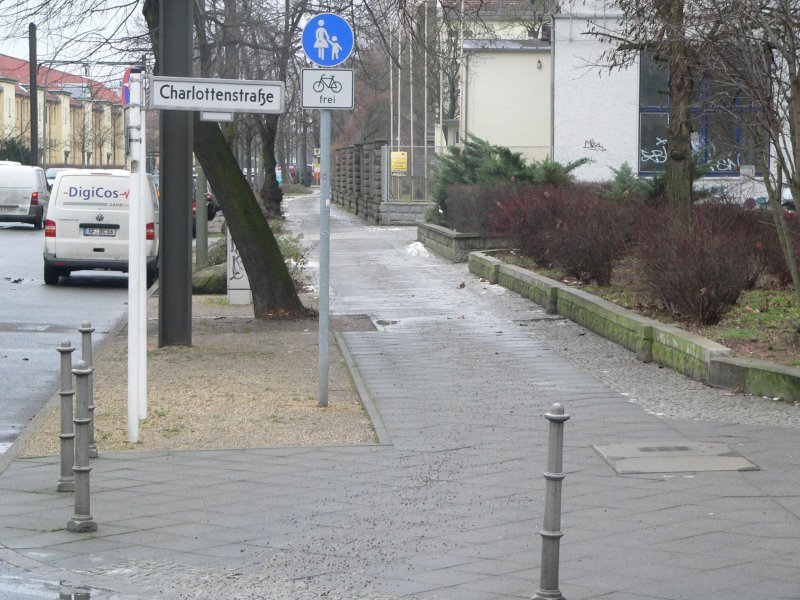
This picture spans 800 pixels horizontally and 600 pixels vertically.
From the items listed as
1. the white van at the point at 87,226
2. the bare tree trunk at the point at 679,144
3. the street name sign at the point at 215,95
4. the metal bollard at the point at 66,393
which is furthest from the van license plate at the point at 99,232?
the metal bollard at the point at 66,393

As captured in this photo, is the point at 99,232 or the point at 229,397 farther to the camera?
the point at 99,232

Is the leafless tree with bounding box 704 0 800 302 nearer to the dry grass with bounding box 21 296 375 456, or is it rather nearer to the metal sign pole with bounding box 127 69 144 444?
the dry grass with bounding box 21 296 375 456

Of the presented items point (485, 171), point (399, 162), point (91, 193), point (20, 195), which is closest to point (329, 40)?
point (91, 193)

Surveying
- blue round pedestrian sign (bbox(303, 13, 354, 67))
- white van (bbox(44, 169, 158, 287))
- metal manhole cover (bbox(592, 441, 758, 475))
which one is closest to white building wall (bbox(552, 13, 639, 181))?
white van (bbox(44, 169, 158, 287))

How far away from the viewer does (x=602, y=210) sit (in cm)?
1728

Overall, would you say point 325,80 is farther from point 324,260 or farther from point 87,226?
point 87,226

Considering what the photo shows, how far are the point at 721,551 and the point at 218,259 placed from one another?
16.5m

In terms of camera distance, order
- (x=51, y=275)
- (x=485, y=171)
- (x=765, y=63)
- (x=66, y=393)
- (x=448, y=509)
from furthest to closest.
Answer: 1. (x=485, y=171)
2. (x=51, y=275)
3. (x=765, y=63)
4. (x=448, y=509)
5. (x=66, y=393)

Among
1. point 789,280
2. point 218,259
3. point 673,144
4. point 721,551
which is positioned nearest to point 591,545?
point 721,551

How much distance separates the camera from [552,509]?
4.88 meters

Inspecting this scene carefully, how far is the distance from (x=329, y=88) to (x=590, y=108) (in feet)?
81.6

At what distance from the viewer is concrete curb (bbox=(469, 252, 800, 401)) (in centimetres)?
966

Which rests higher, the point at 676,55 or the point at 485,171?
the point at 676,55

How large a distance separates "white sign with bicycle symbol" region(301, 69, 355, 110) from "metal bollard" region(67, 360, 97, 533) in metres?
3.68
